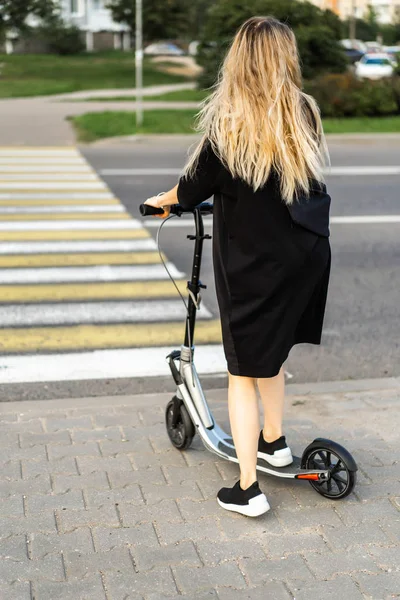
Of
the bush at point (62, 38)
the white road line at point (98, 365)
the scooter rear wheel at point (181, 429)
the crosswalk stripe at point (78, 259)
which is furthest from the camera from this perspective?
the bush at point (62, 38)

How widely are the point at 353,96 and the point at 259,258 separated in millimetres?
19735

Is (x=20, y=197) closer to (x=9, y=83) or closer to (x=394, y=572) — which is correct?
(x=394, y=572)

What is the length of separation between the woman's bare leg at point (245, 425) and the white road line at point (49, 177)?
9.62m

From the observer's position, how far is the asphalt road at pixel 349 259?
5.95 m

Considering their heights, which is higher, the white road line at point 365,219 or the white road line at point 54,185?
the white road line at point 365,219

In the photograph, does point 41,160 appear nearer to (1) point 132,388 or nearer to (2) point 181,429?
(1) point 132,388

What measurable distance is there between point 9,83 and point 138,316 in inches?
1222

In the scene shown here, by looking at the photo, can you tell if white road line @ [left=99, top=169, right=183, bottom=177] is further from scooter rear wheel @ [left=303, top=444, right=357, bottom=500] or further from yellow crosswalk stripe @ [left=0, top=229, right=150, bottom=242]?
scooter rear wheel @ [left=303, top=444, right=357, bottom=500]

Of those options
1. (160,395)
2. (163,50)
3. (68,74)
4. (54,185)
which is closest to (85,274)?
(160,395)

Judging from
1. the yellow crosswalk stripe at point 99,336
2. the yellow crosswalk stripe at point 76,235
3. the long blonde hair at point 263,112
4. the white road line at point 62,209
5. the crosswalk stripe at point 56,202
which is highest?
the long blonde hair at point 263,112

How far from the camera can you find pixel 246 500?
3.58m

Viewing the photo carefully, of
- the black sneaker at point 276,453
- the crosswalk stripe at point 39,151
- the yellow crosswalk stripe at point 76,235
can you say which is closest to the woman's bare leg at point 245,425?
the black sneaker at point 276,453

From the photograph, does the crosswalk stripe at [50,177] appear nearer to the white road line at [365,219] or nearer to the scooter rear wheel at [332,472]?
the white road line at [365,219]

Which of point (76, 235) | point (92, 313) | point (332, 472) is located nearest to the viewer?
point (332, 472)
